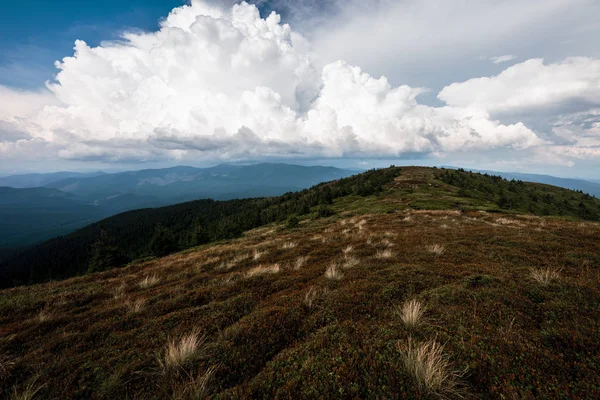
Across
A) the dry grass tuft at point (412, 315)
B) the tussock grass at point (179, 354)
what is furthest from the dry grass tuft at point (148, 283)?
the dry grass tuft at point (412, 315)

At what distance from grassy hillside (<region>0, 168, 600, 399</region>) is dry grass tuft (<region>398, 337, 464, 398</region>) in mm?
25

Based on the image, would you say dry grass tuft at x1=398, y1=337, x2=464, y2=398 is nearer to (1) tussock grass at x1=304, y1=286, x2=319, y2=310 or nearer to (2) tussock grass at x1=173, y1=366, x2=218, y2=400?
(1) tussock grass at x1=304, y1=286, x2=319, y2=310

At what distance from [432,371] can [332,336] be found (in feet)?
5.98

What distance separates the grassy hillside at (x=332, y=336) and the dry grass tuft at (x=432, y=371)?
0.02m

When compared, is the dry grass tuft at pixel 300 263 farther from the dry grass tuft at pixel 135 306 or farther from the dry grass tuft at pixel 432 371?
the dry grass tuft at pixel 432 371

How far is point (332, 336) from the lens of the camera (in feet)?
15.0

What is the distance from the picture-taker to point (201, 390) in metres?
3.53

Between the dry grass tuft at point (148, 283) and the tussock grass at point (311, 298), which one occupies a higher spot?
the tussock grass at point (311, 298)

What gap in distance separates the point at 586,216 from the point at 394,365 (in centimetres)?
8795

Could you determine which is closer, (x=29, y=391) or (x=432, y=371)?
(x=432, y=371)

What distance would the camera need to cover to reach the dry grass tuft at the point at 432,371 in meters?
3.29

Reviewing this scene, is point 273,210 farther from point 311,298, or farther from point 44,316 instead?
point 311,298

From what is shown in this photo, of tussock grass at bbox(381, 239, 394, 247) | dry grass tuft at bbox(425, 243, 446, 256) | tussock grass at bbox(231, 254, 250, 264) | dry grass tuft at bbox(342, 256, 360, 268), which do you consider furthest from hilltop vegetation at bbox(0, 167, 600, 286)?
tussock grass at bbox(231, 254, 250, 264)

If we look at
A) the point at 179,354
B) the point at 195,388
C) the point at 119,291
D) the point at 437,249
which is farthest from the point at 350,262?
the point at 119,291
